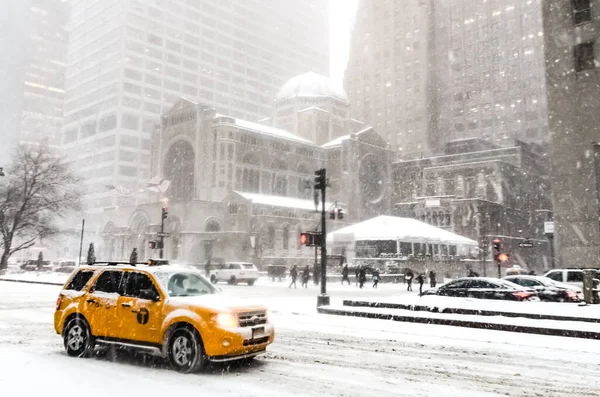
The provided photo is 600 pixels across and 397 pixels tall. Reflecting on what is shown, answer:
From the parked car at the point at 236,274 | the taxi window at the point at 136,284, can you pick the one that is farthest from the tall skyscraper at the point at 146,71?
the taxi window at the point at 136,284

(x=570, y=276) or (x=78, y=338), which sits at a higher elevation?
(x=570, y=276)

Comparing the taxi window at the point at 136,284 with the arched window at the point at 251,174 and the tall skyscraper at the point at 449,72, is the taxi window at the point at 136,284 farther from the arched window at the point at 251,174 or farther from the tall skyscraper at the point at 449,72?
the tall skyscraper at the point at 449,72

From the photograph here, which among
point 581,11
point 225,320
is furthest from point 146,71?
point 225,320

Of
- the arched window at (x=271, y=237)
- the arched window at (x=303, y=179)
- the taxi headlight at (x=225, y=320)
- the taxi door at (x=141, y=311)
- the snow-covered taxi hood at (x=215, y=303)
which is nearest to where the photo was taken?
the taxi headlight at (x=225, y=320)

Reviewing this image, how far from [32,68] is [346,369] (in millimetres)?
166811

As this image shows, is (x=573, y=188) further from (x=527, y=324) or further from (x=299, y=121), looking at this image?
(x=299, y=121)

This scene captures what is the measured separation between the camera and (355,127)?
99.7m

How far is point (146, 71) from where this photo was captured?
368 ft

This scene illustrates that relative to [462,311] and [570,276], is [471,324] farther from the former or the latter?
[570,276]

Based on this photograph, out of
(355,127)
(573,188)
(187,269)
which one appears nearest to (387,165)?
(355,127)

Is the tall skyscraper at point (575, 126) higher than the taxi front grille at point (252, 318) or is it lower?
higher

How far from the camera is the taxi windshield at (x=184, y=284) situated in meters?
8.76

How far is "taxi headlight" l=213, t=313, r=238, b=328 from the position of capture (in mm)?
7766

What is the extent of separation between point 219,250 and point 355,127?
5342 centimetres
